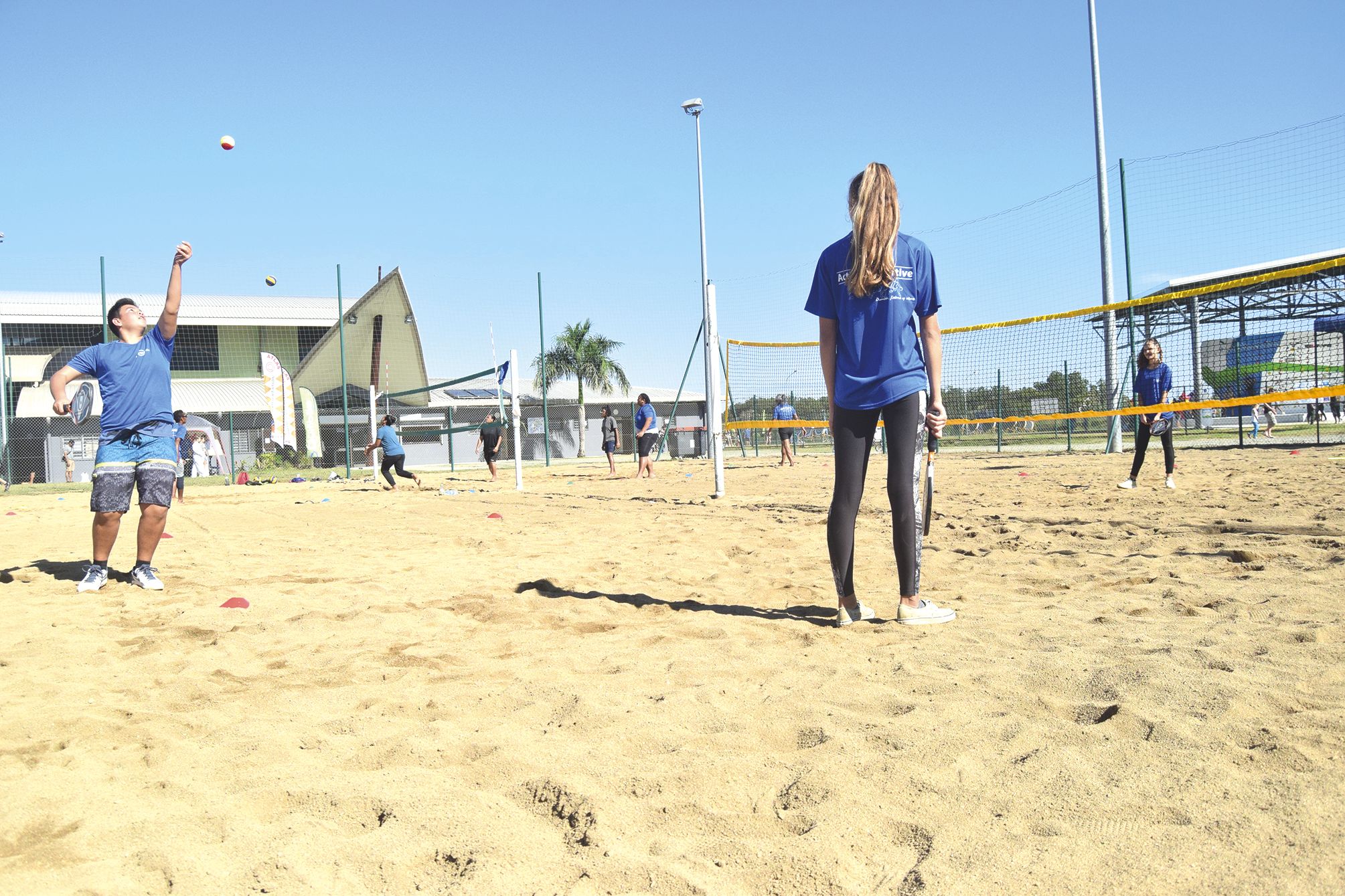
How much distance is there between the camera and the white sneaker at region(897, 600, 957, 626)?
3293mm

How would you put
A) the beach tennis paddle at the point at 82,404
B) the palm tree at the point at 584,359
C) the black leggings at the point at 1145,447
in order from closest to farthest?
the beach tennis paddle at the point at 82,404, the black leggings at the point at 1145,447, the palm tree at the point at 584,359

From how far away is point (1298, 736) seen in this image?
194 cm

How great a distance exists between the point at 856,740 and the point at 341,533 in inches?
230

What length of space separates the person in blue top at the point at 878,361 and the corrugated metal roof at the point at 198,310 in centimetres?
2890

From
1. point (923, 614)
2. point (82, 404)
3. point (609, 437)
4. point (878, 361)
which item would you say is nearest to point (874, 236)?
point (878, 361)

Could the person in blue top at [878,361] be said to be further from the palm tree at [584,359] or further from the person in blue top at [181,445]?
the palm tree at [584,359]

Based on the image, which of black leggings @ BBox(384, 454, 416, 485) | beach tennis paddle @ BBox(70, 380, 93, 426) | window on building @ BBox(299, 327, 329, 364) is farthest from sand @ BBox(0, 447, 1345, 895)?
window on building @ BBox(299, 327, 329, 364)

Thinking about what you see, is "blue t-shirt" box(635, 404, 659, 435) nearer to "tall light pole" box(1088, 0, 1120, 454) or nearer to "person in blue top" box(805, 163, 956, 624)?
"tall light pole" box(1088, 0, 1120, 454)

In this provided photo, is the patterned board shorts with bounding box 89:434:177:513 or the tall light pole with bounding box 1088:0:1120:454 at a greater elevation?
the tall light pole with bounding box 1088:0:1120:454

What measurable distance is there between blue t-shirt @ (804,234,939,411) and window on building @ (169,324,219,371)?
31211 millimetres

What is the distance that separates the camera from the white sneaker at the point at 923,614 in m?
3.29

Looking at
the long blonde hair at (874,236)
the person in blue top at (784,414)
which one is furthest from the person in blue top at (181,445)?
the person in blue top at (784,414)

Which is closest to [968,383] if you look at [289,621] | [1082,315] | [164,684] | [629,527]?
[1082,315]

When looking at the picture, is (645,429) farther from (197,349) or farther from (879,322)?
(197,349)
